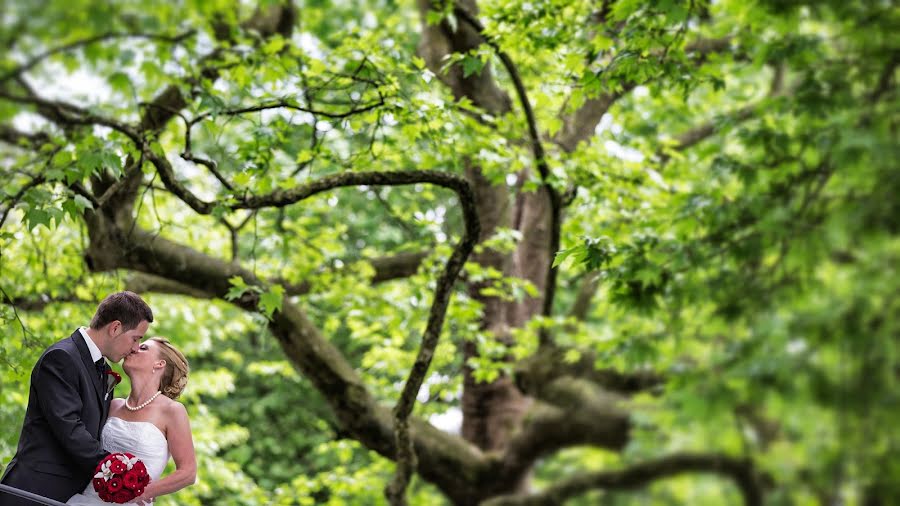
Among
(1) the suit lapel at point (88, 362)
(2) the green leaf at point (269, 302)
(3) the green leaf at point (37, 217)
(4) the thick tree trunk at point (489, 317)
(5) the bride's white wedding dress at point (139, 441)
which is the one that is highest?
(4) the thick tree trunk at point (489, 317)

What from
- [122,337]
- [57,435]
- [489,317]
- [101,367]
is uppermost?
[489,317]

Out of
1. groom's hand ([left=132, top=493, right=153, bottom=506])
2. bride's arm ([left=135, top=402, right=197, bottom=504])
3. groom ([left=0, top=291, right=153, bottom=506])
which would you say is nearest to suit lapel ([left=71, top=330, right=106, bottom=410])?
groom ([left=0, top=291, right=153, bottom=506])

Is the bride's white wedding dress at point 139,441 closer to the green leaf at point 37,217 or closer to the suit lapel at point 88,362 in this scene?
the suit lapel at point 88,362

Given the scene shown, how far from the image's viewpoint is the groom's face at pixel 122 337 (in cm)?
350

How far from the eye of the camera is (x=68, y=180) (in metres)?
3.97

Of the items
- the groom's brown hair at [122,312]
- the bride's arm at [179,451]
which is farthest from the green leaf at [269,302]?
the groom's brown hair at [122,312]

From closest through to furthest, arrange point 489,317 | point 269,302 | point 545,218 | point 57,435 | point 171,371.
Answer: point 57,435 < point 171,371 < point 269,302 < point 489,317 < point 545,218

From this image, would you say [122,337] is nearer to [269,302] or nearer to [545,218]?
[269,302]

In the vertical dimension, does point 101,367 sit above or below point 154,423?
above

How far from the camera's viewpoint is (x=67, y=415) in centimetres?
324

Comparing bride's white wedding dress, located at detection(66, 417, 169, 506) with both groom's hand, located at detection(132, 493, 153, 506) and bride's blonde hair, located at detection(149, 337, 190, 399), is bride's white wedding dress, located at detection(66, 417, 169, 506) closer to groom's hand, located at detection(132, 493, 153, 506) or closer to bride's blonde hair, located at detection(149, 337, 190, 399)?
groom's hand, located at detection(132, 493, 153, 506)

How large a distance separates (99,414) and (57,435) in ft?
0.87


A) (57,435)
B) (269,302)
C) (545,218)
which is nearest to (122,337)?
(57,435)

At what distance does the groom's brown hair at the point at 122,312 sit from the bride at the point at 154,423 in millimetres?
247
